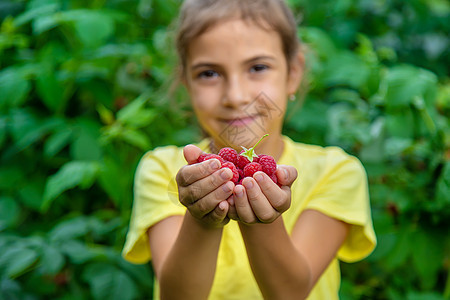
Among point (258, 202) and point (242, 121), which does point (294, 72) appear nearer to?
point (242, 121)

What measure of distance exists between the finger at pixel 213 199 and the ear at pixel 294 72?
74 cm

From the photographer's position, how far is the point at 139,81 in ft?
6.50

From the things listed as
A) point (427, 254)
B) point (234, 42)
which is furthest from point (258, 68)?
point (427, 254)

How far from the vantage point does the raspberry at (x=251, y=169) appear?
0.82m

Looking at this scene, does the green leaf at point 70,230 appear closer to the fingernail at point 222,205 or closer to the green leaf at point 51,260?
the green leaf at point 51,260

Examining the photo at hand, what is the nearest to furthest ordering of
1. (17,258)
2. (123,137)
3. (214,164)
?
(214,164)
(17,258)
(123,137)

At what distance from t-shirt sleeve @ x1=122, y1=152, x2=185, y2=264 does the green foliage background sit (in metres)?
0.19

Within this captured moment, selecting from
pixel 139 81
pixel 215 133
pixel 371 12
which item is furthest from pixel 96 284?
pixel 371 12

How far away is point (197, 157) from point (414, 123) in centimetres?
105

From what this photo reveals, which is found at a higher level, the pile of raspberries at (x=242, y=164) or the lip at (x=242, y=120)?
the pile of raspberries at (x=242, y=164)

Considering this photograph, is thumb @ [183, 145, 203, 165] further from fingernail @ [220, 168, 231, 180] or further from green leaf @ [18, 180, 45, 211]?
green leaf @ [18, 180, 45, 211]

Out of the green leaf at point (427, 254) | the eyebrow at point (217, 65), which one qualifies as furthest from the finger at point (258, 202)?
the green leaf at point (427, 254)

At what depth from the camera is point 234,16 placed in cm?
131

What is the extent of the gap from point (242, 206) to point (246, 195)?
2 cm
